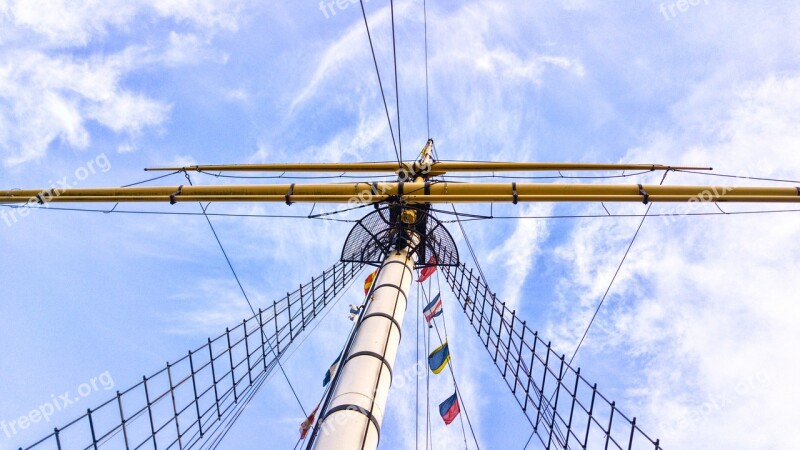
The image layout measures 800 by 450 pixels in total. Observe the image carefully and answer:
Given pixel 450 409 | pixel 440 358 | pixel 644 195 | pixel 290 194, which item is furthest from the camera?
pixel 440 358

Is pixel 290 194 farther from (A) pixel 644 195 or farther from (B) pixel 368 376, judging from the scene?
(A) pixel 644 195

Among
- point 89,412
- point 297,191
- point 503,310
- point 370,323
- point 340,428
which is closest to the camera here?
point 340,428

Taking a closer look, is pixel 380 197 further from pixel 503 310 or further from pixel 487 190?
pixel 503 310

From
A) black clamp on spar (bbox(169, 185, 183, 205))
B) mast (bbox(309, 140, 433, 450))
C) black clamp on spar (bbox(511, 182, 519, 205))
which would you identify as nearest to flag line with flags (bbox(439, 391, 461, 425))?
mast (bbox(309, 140, 433, 450))

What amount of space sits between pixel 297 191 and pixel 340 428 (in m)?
4.45

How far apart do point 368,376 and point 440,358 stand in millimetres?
4296

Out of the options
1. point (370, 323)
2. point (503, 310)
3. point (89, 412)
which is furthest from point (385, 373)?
point (503, 310)

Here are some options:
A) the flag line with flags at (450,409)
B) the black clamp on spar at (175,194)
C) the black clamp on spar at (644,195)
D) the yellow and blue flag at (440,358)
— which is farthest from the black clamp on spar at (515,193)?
the black clamp on spar at (175,194)

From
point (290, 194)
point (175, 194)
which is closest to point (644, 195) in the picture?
point (290, 194)

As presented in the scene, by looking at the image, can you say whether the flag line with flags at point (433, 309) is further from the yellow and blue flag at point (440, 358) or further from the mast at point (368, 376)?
the mast at point (368, 376)

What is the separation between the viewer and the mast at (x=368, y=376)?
14.1 feet

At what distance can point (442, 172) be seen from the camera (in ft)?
43.4

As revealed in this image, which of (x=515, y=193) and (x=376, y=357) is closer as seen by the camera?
(x=376, y=357)

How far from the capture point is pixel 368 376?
502 centimetres
